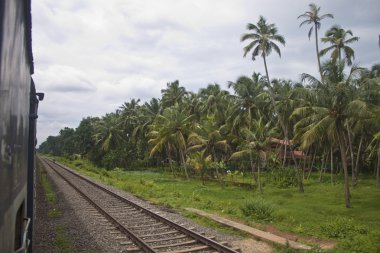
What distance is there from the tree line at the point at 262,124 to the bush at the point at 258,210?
382 inches

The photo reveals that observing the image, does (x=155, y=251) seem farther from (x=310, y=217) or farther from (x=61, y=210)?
(x=310, y=217)

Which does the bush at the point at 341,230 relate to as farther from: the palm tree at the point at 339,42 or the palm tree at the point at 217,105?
the palm tree at the point at 217,105

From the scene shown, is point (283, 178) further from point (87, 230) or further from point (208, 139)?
point (87, 230)

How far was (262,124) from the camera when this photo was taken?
38312mm

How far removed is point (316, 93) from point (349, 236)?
1365 centimetres

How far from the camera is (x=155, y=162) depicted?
77.1 meters

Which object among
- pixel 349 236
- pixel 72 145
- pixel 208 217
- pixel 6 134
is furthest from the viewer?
pixel 72 145

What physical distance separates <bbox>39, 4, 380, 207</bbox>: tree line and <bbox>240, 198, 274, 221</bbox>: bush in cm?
971

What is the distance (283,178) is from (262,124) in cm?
546

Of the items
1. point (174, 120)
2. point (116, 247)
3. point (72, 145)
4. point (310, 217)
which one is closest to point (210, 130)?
point (174, 120)

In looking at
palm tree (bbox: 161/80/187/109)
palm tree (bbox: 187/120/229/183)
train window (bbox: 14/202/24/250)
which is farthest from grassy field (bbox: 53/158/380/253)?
palm tree (bbox: 161/80/187/109)

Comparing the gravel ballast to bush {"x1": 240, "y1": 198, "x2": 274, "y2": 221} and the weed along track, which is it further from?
bush {"x1": 240, "y1": 198, "x2": 274, "y2": 221}

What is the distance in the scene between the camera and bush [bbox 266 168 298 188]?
121 ft

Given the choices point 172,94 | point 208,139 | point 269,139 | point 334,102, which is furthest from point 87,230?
point 172,94
